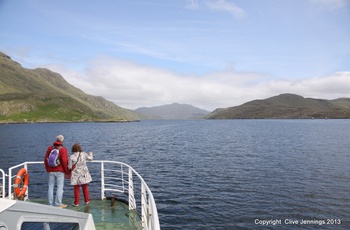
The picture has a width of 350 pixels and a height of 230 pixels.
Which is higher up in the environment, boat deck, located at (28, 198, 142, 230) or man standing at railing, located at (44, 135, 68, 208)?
man standing at railing, located at (44, 135, 68, 208)

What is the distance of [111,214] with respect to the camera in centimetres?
1223

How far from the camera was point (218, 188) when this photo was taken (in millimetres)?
28656

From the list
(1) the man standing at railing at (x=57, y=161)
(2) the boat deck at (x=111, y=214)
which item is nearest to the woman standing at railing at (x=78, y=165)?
(1) the man standing at railing at (x=57, y=161)

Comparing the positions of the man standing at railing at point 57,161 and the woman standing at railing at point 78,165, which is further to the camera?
the woman standing at railing at point 78,165

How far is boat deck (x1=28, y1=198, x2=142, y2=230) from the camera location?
1092 cm

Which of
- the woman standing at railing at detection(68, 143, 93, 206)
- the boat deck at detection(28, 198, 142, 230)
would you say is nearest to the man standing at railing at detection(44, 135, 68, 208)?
the woman standing at railing at detection(68, 143, 93, 206)

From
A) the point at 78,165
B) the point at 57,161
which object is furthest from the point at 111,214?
the point at 57,161

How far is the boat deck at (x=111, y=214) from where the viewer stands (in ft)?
35.8

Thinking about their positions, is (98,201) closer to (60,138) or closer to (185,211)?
(60,138)

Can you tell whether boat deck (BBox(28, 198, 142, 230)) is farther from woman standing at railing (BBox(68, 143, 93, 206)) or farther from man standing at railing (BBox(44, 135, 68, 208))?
man standing at railing (BBox(44, 135, 68, 208))

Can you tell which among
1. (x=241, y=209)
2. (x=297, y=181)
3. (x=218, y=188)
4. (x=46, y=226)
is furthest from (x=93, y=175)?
(x=46, y=226)

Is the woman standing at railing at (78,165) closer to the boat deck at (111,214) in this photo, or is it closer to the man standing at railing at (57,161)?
the man standing at railing at (57,161)

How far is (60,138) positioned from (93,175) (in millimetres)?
25361

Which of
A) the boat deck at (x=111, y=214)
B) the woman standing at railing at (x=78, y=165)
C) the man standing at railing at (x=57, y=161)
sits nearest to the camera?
the boat deck at (x=111, y=214)
